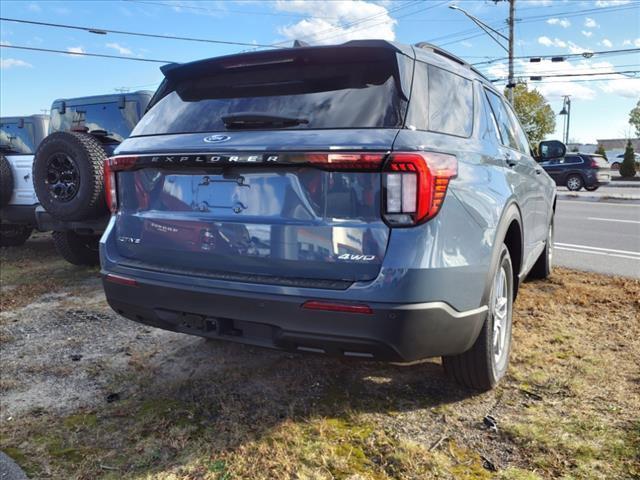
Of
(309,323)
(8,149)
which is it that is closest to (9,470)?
(309,323)

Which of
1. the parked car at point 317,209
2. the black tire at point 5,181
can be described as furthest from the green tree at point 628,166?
the parked car at point 317,209

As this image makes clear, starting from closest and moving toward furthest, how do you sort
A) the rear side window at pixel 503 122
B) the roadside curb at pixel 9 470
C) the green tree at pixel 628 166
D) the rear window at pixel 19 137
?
the roadside curb at pixel 9 470 < the rear side window at pixel 503 122 < the rear window at pixel 19 137 < the green tree at pixel 628 166

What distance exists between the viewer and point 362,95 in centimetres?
243

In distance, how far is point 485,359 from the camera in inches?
110

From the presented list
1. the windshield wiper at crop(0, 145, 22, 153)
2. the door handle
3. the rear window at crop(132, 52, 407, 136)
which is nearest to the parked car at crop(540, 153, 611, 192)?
the windshield wiper at crop(0, 145, 22, 153)

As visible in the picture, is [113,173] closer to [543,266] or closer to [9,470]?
[9,470]

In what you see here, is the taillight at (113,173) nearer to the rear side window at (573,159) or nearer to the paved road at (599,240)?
the paved road at (599,240)

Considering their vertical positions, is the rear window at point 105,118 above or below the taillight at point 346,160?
above

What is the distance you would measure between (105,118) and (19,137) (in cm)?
292

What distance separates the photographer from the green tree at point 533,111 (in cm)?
4488

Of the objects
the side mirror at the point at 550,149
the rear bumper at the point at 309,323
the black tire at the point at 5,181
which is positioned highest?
the side mirror at the point at 550,149

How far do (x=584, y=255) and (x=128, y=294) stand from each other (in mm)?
6791

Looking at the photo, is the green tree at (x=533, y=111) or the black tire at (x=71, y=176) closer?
the black tire at (x=71, y=176)

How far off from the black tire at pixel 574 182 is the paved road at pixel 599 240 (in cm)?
808
